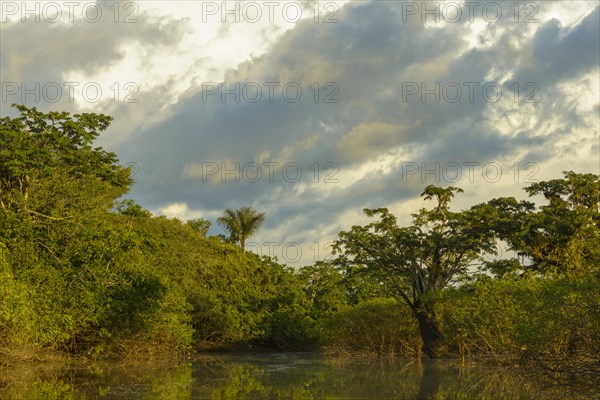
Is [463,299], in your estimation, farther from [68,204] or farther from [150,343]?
[68,204]

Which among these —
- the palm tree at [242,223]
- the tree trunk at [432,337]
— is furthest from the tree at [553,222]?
Answer: the palm tree at [242,223]

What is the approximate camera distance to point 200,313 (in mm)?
40125

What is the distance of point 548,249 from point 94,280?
2411 centimetres

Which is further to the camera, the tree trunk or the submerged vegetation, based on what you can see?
the tree trunk

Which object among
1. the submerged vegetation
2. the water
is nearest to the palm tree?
the submerged vegetation

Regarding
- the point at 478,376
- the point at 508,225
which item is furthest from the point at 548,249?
the point at 478,376

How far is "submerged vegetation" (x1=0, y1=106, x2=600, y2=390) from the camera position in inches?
960

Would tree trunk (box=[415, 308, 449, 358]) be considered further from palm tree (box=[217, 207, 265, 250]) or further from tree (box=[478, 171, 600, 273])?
palm tree (box=[217, 207, 265, 250])

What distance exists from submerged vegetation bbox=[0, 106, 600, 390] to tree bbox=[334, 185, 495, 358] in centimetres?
7

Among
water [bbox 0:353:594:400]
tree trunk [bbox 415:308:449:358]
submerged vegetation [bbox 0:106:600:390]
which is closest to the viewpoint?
water [bbox 0:353:594:400]

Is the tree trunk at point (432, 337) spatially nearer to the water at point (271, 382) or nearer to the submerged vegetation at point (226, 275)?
the submerged vegetation at point (226, 275)

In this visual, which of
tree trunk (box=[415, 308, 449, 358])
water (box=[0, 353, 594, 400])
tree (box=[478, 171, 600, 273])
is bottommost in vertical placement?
water (box=[0, 353, 594, 400])

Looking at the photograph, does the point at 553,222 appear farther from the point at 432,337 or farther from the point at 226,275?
the point at 226,275

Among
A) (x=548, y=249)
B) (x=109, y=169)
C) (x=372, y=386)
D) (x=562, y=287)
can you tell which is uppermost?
(x=109, y=169)
